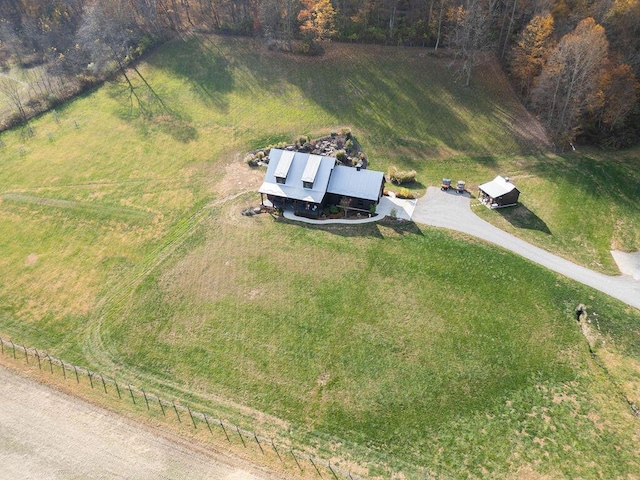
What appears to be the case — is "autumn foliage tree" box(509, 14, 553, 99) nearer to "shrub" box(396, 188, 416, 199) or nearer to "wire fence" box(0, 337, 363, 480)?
"shrub" box(396, 188, 416, 199)

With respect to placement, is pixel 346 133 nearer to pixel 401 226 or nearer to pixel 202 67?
pixel 401 226

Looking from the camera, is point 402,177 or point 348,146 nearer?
point 402,177

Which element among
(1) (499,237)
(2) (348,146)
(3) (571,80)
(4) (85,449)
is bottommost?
(4) (85,449)

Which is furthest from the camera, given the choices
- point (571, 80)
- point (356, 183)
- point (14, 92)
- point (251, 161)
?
point (14, 92)

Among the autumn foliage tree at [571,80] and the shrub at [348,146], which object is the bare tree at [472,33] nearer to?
the autumn foliage tree at [571,80]

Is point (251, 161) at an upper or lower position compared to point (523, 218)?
upper

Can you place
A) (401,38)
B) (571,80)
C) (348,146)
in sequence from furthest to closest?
(401,38), (348,146), (571,80)

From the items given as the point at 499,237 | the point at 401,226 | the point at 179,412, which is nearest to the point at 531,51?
the point at 499,237

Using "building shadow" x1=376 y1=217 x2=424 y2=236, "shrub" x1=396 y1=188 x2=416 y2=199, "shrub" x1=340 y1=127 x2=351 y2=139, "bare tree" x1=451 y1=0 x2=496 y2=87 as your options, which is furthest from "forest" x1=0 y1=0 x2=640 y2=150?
"building shadow" x1=376 y1=217 x2=424 y2=236

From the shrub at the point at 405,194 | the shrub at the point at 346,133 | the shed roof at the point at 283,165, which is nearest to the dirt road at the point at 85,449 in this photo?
the shed roof at the point at 283,165
